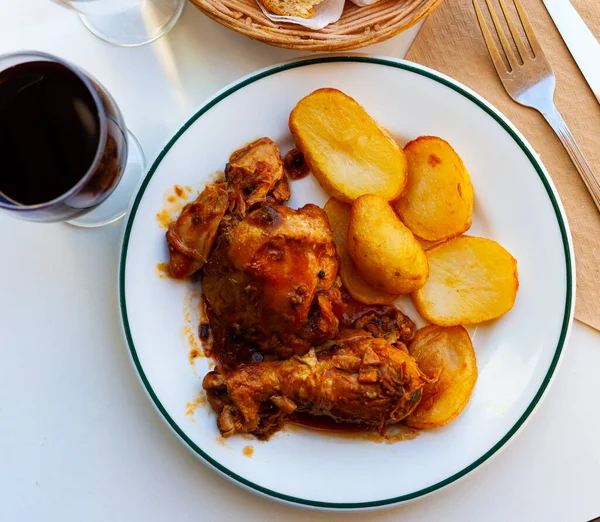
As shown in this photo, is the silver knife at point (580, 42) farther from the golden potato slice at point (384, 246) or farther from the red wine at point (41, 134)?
the red wine at point (41, 134)

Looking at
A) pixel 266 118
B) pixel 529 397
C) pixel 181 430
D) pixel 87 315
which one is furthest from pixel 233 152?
pixel 529 397

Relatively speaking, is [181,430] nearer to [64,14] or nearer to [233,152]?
[233,152]

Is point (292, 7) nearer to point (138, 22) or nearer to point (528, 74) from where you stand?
point (138, 22)

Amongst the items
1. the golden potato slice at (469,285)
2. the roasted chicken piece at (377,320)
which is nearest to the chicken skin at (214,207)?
the roasted chicken piece at (377,320)

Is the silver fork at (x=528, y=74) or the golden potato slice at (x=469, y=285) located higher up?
the silver fork at (x=528, y=74)

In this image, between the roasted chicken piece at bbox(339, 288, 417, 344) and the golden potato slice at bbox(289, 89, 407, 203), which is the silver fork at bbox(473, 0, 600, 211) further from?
the roasted chicken piece at bbox(339, 288, 417, 344)

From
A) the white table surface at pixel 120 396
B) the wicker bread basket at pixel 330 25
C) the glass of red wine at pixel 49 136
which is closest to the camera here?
the glass of red wine at pixel 49 136
